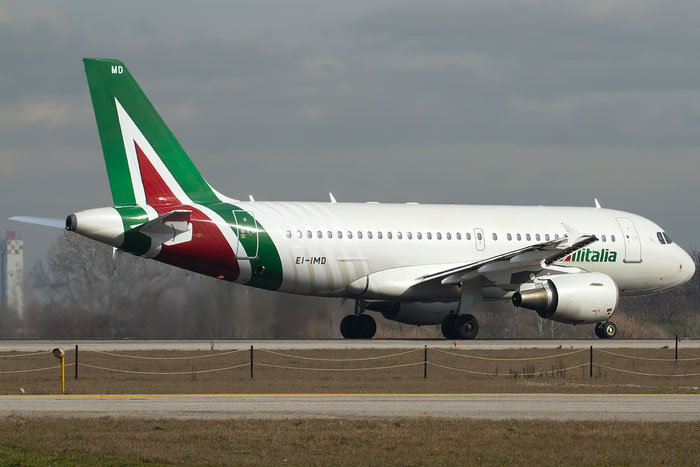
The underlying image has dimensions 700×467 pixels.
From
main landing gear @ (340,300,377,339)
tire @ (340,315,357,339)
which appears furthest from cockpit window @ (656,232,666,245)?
tire @ (340,315,357,339)

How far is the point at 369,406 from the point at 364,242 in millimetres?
17249

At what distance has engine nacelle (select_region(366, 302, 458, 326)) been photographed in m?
40.5

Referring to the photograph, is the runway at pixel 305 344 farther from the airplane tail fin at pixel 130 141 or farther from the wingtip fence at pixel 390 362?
the airplane tail fin at pixel 130 141

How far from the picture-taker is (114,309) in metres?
38.3

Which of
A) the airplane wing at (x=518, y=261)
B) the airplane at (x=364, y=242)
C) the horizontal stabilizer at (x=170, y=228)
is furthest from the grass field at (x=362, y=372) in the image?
the horizontal stabilizer at (x=170, y=228)

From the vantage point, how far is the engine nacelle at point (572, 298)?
37.0 m

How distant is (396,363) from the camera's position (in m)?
30.6

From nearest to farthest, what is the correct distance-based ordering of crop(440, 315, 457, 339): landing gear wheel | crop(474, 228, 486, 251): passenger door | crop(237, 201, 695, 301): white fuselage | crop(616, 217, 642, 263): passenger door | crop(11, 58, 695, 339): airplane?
crop(11, 58, 695, 339): airplane < crop(237, 201, 695, 301): white fuselage < crop(440, 315, 457, 339): landing gear wheel < crop(474, 228, 486, 251): passenger door < crop(616, 217, 642, 263): passenger door

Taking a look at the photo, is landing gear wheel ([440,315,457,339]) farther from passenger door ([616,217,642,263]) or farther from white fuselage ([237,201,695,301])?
passenger door ([616,217,642,263])

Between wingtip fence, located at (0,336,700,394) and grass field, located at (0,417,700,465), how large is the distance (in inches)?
379

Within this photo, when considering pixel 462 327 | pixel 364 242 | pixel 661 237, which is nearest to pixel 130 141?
pixel 364 242

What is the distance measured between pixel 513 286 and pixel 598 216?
6.59m

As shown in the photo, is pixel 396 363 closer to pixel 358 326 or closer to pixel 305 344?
pixel 305 344

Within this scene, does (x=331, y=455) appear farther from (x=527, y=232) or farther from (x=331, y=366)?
(x=527, y=232)
